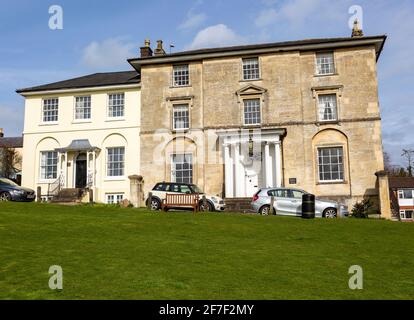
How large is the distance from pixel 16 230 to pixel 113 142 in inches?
685

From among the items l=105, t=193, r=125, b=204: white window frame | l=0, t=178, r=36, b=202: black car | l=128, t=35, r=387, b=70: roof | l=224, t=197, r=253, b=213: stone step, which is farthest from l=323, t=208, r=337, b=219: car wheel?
l=0, t=178, r=36, b=202: black car

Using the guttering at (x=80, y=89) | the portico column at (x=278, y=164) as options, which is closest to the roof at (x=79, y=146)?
the guttering at (x=80, y=89)

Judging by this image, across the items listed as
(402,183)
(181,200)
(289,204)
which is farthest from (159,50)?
(402,183)

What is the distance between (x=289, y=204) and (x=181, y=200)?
537cm

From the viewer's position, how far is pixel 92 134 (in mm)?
30922

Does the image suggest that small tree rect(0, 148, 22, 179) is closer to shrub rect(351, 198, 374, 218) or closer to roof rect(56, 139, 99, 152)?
roof rect(56, 139, 99, 152)

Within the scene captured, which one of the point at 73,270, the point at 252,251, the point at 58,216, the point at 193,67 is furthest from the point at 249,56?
the point at 73,270

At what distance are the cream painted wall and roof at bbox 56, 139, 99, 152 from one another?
12.8 inches

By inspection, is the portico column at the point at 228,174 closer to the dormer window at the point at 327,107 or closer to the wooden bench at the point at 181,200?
the wooden bench at the point at 181,200

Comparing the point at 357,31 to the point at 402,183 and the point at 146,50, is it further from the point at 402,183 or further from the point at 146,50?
the point at 402,183

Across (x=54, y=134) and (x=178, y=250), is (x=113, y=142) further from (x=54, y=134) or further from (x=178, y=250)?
(x=178, y=250)

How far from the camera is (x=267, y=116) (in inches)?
1115

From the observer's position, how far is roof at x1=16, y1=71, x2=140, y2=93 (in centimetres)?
3128

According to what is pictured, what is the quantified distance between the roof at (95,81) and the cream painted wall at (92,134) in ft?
1.78
